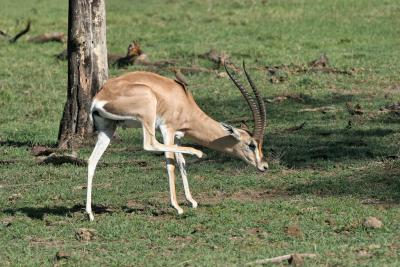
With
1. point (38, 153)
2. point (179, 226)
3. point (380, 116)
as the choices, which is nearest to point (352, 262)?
point (179, 226)

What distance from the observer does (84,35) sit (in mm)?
11484

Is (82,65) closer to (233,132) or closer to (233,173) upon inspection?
(233,173)

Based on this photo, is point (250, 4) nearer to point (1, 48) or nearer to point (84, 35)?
point (1, 48)

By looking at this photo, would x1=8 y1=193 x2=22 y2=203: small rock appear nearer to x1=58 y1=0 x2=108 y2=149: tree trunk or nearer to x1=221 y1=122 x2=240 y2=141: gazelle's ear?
x1=221 y1=122 x2=240 y2=141: gazelle's ear

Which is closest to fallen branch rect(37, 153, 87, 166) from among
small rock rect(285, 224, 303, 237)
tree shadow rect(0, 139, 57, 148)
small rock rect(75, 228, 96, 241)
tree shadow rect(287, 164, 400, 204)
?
tree shadow rect(0, 139, 57, 148)

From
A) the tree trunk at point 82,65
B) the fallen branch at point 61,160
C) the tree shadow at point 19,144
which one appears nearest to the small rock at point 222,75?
the tree trunk at point 82,65

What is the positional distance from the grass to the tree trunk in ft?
1.52

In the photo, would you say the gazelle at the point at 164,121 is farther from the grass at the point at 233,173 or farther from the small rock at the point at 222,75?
the small rock at the point at 222,75

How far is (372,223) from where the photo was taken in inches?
295

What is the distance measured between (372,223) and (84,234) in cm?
223

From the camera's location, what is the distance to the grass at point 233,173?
720 cm

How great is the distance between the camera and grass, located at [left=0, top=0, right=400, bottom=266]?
7.20 meters

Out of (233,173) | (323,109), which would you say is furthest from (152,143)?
(323,109)

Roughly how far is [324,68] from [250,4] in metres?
7.18
